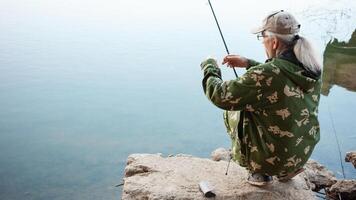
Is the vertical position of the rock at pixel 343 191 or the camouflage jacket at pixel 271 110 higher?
the camouflage jacket at pixel 271 110

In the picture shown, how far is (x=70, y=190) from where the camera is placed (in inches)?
149

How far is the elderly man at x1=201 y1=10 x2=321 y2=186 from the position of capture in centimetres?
191

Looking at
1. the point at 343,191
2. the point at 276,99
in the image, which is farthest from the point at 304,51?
the point at 343,191

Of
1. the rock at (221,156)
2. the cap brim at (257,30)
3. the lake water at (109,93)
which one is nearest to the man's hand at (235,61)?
the cap brim at (257,30)

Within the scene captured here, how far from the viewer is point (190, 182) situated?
2.48 meters

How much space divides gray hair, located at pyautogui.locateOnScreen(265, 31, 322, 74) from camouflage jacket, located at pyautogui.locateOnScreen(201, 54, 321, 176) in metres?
0.04

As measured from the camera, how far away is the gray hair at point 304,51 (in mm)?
1922

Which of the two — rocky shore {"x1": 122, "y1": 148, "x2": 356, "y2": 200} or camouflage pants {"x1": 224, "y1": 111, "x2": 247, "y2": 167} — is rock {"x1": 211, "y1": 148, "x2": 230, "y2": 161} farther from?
camouflage pants {"x1": 224, "y1": 111, "x2": 247, "y2": 167}

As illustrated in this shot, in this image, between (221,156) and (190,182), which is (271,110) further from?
(221,156)

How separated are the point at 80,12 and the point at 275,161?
26.1ft

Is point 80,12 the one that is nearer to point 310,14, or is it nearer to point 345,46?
point 310,14

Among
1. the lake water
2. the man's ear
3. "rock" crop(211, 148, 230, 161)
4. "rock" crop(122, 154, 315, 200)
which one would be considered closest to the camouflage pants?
"rock" crop(122, 154, 315, 200)

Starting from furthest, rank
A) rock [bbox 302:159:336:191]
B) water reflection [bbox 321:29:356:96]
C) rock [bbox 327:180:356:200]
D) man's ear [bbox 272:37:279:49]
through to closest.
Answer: water reflection [bbox 321:29:356:96], rock [bbox 302:159:336:191], rock [bbox 327:180:356:200], man's ear [bbox 272:37:279:49]

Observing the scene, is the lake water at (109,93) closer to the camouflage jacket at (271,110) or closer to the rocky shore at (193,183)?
the camouflage jacket at (271,110)
